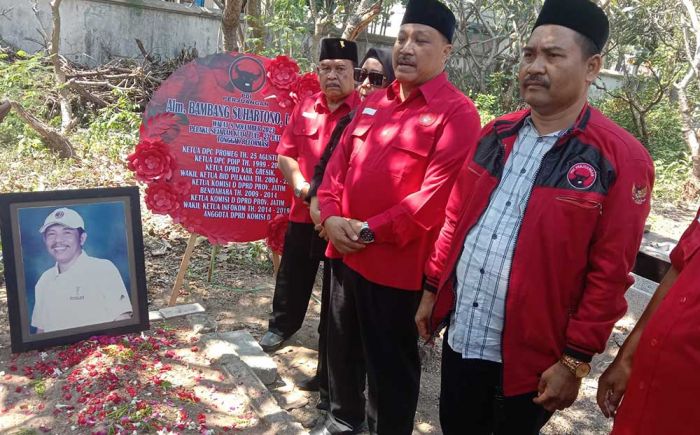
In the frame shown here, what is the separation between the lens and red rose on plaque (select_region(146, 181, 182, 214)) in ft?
11.9

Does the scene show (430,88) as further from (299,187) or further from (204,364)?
(204,364)

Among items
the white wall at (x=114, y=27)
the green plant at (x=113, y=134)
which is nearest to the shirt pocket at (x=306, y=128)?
the green plant at (x=113, y=134)

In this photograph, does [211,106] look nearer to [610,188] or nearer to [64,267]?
[64,267]

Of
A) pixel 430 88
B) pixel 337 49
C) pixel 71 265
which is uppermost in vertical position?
pixel 337 49

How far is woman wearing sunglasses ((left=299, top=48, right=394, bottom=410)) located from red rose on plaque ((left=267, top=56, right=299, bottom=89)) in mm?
519

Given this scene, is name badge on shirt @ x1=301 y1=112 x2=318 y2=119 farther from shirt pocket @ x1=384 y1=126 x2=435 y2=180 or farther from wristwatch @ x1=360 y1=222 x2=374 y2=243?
wristwatch @ x1=360 y1=222 x2=374 y2=243

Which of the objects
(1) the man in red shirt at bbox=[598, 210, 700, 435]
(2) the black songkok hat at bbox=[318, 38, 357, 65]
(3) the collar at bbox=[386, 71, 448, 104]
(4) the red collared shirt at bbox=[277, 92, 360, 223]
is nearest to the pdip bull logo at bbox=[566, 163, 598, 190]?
(1) the man in red shirt at bbox=[598, 210, 700, 435]

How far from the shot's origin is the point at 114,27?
10.4 metres

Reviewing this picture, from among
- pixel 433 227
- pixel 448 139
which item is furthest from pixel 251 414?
pixel 448 139

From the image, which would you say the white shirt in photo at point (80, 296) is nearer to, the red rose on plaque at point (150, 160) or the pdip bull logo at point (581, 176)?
the red rose on plaque at point (150, 160)

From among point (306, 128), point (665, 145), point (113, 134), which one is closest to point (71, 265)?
point (306, 128)

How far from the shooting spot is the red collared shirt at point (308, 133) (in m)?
3.23

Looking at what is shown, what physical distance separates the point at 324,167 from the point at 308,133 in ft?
1.46

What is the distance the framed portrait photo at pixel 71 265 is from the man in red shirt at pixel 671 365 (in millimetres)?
2514
